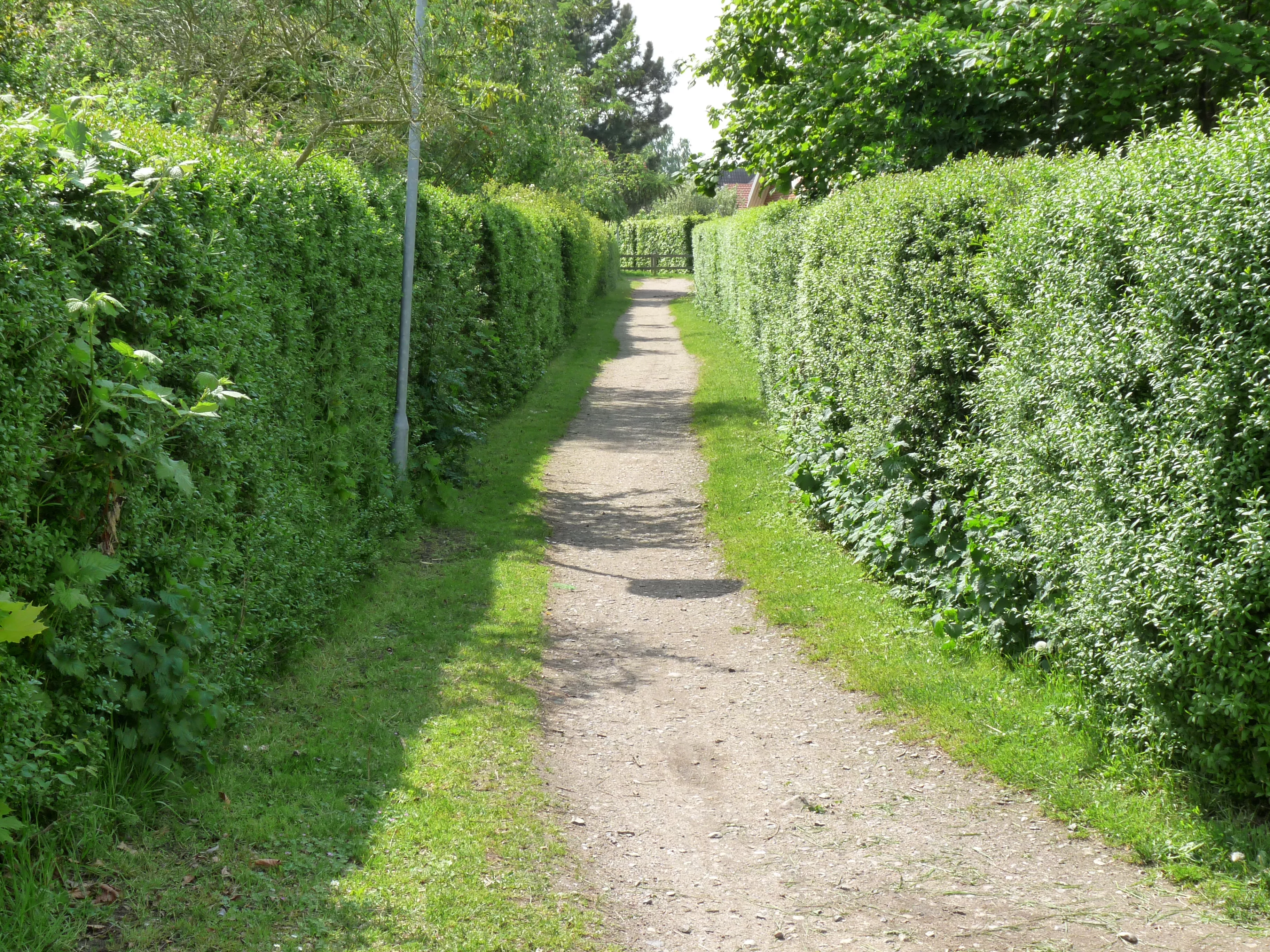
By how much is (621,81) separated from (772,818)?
225ft

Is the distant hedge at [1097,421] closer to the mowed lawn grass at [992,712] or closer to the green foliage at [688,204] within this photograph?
the mowed lawn grass at [992,712]

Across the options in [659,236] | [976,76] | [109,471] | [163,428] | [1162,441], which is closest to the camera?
[109,471]

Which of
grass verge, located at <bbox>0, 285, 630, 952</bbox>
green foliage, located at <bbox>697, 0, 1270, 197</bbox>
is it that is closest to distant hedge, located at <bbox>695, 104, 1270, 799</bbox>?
green foliage, located at <bbox>697, 0, 1270, 197</bbox>

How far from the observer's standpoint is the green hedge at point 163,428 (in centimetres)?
352

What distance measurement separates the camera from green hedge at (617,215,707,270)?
192 feet

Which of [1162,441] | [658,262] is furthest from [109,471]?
[658,262]

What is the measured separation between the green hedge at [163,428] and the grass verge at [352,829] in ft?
0.89

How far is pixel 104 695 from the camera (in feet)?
13.3

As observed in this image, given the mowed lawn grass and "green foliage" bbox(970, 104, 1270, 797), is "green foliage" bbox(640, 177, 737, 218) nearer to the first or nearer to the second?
the mowed lawn grass

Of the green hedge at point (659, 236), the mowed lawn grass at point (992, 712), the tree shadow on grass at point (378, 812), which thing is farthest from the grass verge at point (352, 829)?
the green hedge at point (659, 236)

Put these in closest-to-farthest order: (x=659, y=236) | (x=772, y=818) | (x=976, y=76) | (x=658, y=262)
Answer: (x=772, y=818)
(x=976, y=76)
(x=658, y=262)
(x=659, y=236)

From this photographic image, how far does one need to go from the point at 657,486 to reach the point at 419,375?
317 centimetres

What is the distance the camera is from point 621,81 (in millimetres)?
67875

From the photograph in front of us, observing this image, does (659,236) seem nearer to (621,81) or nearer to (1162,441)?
(621,81)
